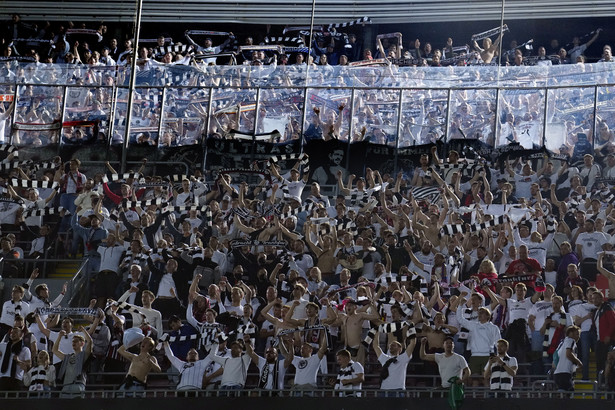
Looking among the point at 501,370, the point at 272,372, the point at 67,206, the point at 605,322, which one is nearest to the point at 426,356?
the point at 501,370

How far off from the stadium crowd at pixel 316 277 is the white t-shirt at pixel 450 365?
0.02 metres

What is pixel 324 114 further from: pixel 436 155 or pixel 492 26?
pixel 492 26

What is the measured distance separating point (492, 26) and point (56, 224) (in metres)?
15.0

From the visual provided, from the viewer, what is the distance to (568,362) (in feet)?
53.1

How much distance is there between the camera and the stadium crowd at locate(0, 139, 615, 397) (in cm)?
1675

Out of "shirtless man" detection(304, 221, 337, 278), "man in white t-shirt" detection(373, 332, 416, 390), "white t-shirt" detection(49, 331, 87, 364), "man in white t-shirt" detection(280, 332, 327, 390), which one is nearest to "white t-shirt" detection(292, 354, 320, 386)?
"man in white t-shirt" detection(280, 332, 327, 390)

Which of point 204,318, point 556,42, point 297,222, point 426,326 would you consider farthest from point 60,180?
point 556,42

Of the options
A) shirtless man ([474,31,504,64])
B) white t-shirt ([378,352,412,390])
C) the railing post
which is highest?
shirtless man ([474,31,504,64])

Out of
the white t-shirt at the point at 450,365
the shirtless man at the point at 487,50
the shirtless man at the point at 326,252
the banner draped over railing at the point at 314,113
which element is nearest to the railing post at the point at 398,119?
the banner draped over railing at the point at 314,113

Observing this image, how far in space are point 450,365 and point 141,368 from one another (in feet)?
13.2

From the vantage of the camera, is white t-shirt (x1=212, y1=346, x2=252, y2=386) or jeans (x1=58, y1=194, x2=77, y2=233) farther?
jeans (x1=58, y1=194, x2=77, y2=233)

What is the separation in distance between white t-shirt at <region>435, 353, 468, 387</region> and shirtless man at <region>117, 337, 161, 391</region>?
3732 mm

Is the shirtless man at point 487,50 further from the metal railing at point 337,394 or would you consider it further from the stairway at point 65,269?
the metal railing at point 337,394

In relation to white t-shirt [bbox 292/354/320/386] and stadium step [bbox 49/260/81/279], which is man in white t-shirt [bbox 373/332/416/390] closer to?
white t-shirt [bbox 292/354/320/386]
